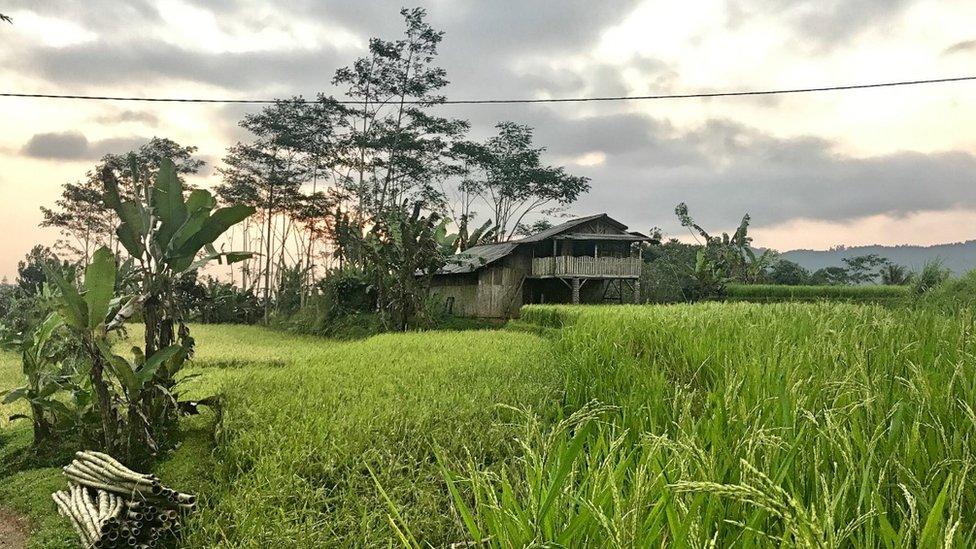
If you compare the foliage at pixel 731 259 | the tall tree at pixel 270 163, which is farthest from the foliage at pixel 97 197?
the foliage at pixel 731 259

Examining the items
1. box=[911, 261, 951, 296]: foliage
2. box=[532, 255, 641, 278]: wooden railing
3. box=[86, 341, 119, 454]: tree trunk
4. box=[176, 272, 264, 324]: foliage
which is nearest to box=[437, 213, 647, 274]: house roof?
box=[532, 255, 641, 278]: wooden railing

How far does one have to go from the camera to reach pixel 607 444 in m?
4.14

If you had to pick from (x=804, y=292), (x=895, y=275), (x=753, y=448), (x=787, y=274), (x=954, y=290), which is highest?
(x=787, y=274)

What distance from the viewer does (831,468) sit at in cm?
302

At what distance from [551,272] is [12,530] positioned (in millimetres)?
24689

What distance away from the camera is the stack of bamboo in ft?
15.8

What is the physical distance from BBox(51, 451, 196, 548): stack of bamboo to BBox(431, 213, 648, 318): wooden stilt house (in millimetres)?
22243

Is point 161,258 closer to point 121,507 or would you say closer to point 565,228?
point 121,507

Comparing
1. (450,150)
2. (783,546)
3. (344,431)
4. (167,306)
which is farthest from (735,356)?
(450,150)

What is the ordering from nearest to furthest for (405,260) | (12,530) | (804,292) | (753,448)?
(753,448) < (12,530) < (405,260) < (804,292)

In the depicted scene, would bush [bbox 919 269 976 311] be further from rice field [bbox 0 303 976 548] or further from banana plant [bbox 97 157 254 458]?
banana plant [bbox 97 157 254 458]

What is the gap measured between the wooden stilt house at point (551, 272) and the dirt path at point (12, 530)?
866 inches

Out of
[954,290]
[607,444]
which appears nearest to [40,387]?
[607,444]

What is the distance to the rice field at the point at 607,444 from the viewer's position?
6.77 ft
